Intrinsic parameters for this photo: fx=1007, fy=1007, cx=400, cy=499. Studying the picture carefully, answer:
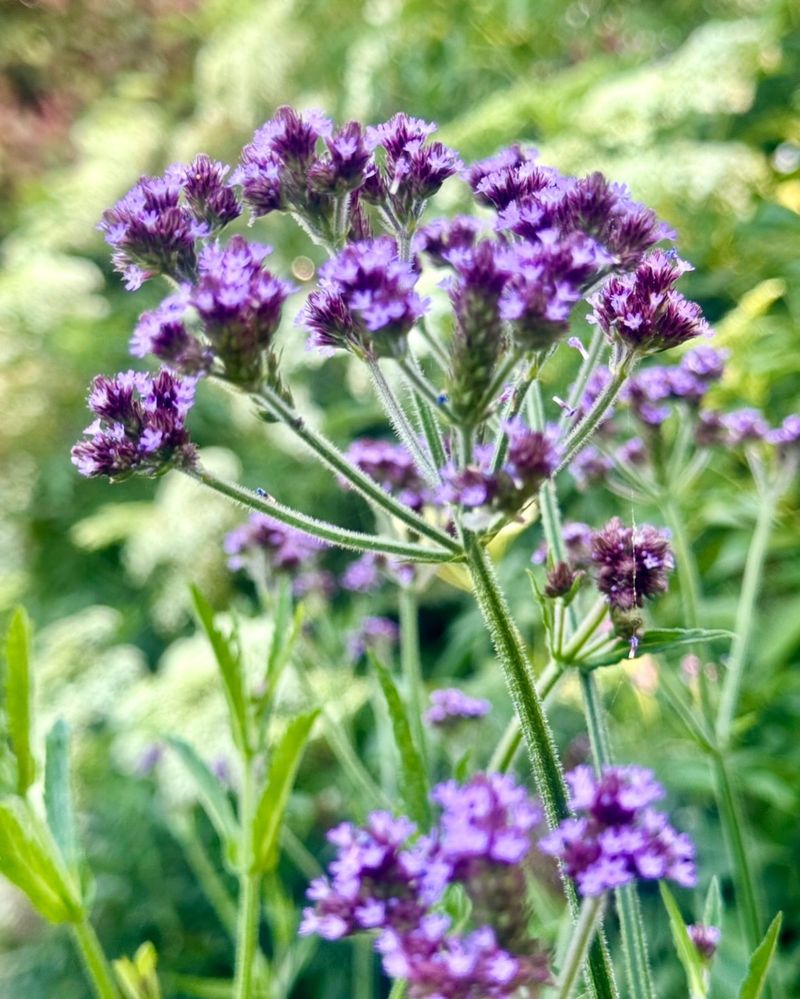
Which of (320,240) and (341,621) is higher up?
(320,240)

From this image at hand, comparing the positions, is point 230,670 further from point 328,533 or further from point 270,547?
point 270,547

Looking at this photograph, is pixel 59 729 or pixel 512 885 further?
pixel 59 729

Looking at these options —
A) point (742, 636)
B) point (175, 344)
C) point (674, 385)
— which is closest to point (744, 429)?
point (674, 385)

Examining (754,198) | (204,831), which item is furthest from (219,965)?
(754,198)

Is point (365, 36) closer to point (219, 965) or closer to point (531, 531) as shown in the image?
point (531, 531)

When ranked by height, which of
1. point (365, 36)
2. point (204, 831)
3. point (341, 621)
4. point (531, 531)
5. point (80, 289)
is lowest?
point (204, 831)
